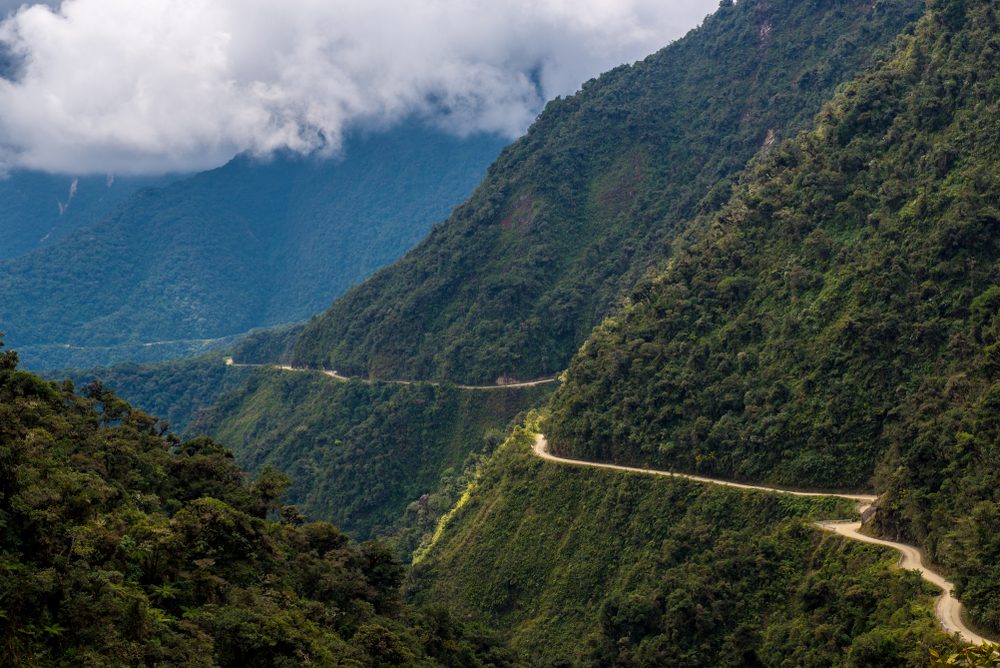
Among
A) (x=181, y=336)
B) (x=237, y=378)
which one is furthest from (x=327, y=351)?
(x=181, y=336)

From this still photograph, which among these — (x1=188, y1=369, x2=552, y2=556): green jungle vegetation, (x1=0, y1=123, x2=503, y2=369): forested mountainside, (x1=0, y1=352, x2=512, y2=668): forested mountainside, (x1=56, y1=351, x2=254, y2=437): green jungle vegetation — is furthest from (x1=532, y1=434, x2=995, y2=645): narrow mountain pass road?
(x1=0, y1=123, x2=503, y2=369): forested mountainside

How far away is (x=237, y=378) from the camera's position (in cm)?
12475

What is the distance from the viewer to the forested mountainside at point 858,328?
39750mm

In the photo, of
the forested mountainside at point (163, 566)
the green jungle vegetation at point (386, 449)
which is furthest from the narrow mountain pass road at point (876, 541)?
the green jungle vegetation at point (386, 449)

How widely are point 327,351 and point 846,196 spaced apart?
206ft

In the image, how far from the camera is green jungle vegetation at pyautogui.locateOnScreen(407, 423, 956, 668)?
1459 inches

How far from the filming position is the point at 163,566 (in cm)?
2705

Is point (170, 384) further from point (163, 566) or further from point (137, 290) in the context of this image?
point (163, 566)

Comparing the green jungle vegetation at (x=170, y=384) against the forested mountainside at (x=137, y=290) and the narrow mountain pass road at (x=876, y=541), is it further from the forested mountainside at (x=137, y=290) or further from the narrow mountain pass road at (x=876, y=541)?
the narrow mountain pass road at (x=876, y=541)

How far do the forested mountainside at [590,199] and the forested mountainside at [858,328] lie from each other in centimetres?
2282

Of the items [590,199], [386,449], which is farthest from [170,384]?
[590,199]

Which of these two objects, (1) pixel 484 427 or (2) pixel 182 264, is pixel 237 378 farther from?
(2) pixel 182 264

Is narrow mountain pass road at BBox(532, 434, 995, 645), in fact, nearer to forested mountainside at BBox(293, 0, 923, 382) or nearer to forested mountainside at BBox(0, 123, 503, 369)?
forested mountainside at BBox(293, 0, 923, 382)

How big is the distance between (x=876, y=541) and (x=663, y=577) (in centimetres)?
1093
